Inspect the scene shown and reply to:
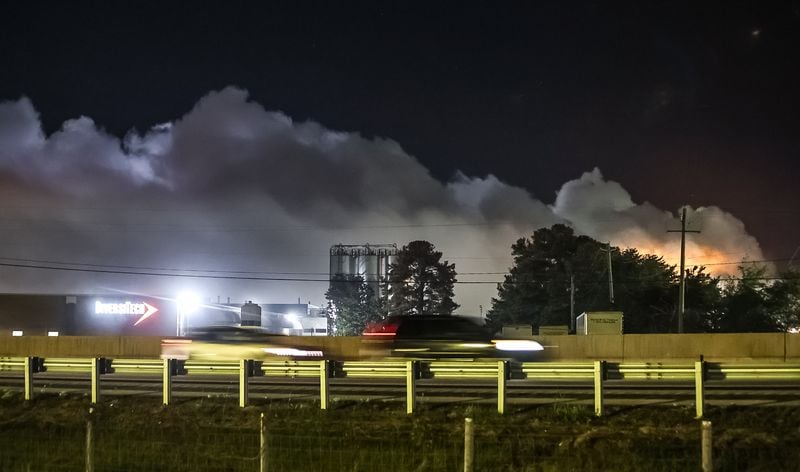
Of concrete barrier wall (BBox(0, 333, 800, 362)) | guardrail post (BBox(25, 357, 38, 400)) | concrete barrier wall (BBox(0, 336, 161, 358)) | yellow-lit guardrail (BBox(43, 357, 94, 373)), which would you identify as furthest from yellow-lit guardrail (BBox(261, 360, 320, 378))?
concrete barrier wall (BBox(0, 336, 161, 358))

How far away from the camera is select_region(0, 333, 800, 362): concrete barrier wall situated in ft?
126

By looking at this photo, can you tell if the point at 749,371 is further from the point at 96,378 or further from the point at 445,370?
the point at 96,378

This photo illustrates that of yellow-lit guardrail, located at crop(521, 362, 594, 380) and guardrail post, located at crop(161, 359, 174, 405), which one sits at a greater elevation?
yellow-lit guardrail, located at crop(521, 362, 594, 380)

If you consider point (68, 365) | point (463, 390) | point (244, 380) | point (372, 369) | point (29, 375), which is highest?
point (372, 369)

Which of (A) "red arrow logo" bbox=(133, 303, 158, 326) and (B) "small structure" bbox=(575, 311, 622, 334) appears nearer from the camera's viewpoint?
(B) "small structure" bbox=(575, 311, 622, 334)

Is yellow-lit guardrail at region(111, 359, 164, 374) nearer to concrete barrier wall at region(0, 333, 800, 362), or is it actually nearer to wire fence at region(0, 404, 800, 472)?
wire fence at region(0, 404, 800, 472)

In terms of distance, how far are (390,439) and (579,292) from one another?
205ft

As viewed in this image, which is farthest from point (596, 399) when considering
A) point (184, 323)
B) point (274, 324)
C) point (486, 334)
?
point (274, 324)

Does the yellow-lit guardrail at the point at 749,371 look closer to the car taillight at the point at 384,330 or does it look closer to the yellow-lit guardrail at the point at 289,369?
the yellow-lit guardrail at the point at 289,369

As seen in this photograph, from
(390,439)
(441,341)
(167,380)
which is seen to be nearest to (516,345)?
(441,341)

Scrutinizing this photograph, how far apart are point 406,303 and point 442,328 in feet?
197

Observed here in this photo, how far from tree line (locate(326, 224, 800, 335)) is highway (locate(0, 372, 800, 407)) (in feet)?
135

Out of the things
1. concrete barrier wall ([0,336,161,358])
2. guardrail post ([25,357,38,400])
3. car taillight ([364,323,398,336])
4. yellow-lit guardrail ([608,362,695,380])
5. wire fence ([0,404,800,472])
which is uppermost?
car taillight ([364,323,398,336])

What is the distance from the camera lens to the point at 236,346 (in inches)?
987
